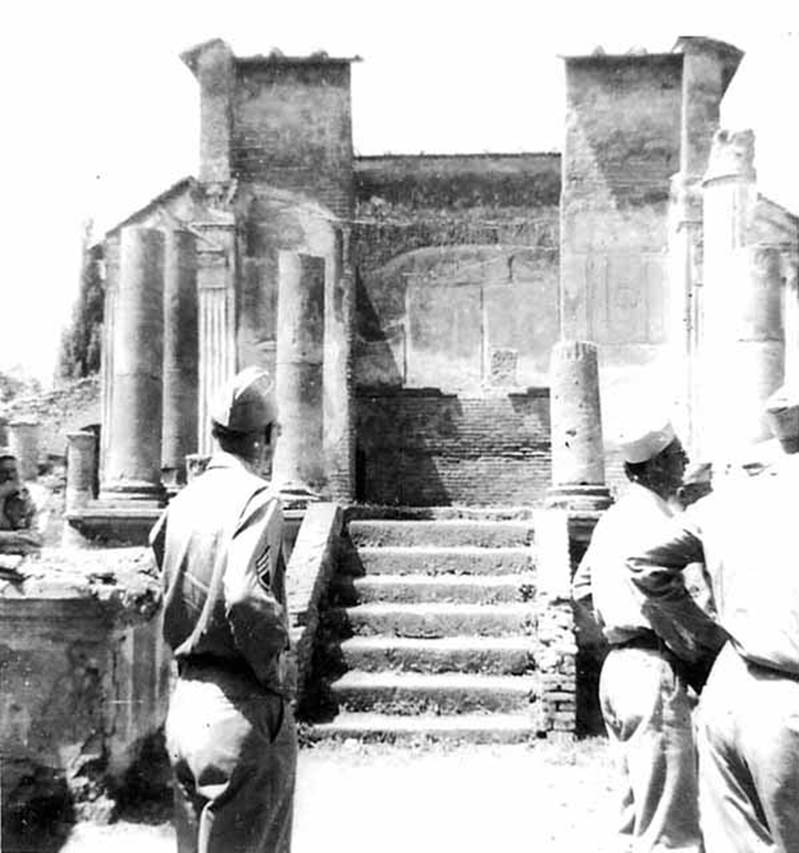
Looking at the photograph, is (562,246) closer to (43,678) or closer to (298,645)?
(298,645)

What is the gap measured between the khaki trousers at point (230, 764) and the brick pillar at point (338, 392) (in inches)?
620

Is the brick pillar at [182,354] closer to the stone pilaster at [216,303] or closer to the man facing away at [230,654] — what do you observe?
the stone pilaster at [216,303]

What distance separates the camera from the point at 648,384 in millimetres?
18688

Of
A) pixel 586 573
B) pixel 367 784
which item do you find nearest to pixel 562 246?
pixel 367 784

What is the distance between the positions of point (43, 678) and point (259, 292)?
1415cm

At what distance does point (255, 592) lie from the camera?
10.5 feet

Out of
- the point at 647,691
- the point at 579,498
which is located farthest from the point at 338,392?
the point at 647,691

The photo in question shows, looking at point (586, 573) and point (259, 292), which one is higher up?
point (259, 292)

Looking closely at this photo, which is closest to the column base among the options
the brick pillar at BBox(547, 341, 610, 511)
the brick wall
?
the brick pillar at BBox(547, 341, 610, 511)

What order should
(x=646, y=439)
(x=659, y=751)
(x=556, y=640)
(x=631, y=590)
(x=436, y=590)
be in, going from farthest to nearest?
1. (x=436, y=590)
2. (x=556, y=640)
3. (x=646, y=439)
4. (x=631, y=590)
5. (x=659, y=751)

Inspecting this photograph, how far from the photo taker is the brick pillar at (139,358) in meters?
12.7

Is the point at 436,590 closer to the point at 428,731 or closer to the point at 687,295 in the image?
the point at 428,731

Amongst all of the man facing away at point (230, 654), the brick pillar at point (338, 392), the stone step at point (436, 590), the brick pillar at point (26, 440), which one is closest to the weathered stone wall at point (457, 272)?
the brick pillar at point (338, 392)

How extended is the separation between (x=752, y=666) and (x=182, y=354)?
12.3 meters
